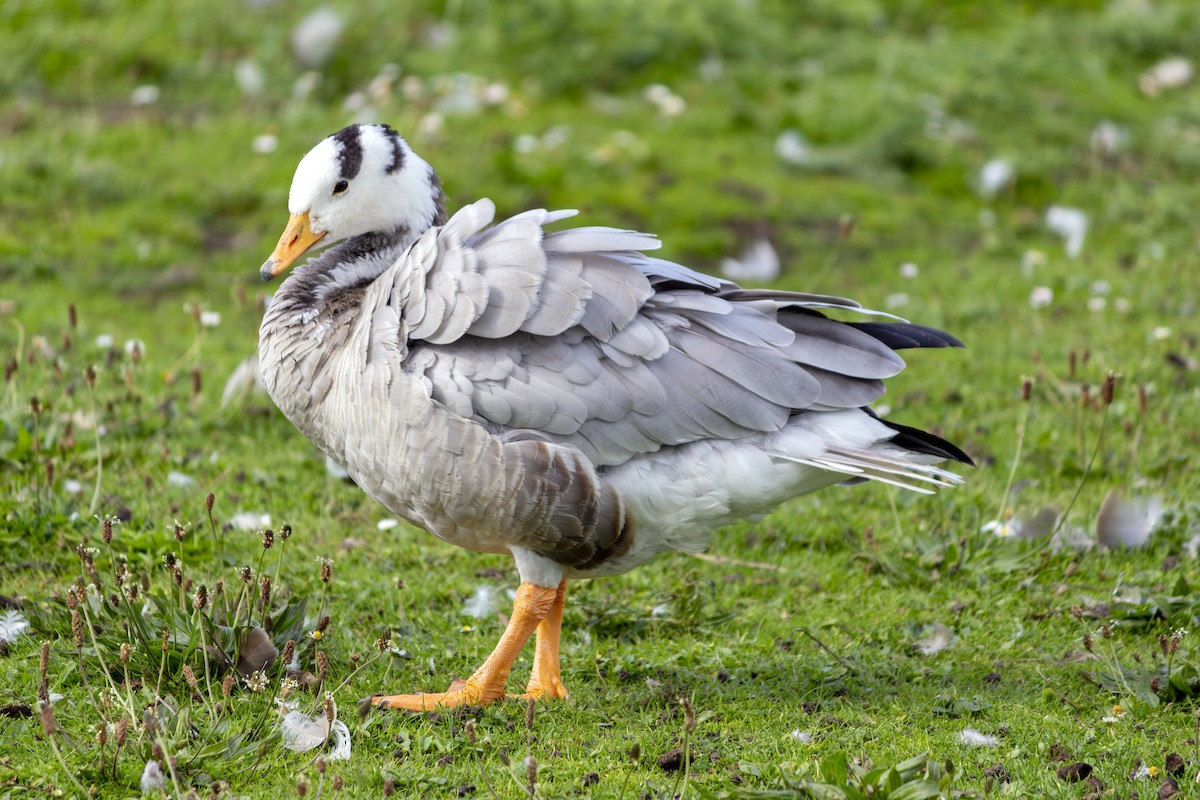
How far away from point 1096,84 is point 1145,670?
7.96m

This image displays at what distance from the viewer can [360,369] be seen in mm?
4543

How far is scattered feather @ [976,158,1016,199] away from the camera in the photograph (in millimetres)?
10172

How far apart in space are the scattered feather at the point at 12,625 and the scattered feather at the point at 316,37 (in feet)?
23.8

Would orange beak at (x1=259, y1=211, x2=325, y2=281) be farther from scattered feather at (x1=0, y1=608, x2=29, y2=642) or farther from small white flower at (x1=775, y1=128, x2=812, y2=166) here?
small white flower at (x1=775, y1=128, x2=812, y2=166)

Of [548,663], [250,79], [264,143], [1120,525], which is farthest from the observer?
[250,79]

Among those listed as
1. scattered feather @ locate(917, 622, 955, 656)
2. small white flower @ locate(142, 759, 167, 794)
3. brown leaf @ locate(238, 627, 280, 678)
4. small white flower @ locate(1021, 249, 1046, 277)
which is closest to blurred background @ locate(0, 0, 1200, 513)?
small white flower @ locate(1021, 249, 1046, 277)

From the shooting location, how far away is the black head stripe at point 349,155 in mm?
5066

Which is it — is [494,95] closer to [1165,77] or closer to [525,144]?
[525,144]

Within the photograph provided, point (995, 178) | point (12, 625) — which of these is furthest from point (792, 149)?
point (12, 625)

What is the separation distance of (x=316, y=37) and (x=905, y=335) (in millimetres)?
7837

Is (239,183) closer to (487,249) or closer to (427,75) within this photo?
(427,75)

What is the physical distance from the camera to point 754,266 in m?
8.98

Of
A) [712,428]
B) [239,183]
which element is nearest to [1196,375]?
[712,428]

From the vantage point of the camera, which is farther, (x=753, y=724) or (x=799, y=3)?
(x=799, y=3)
